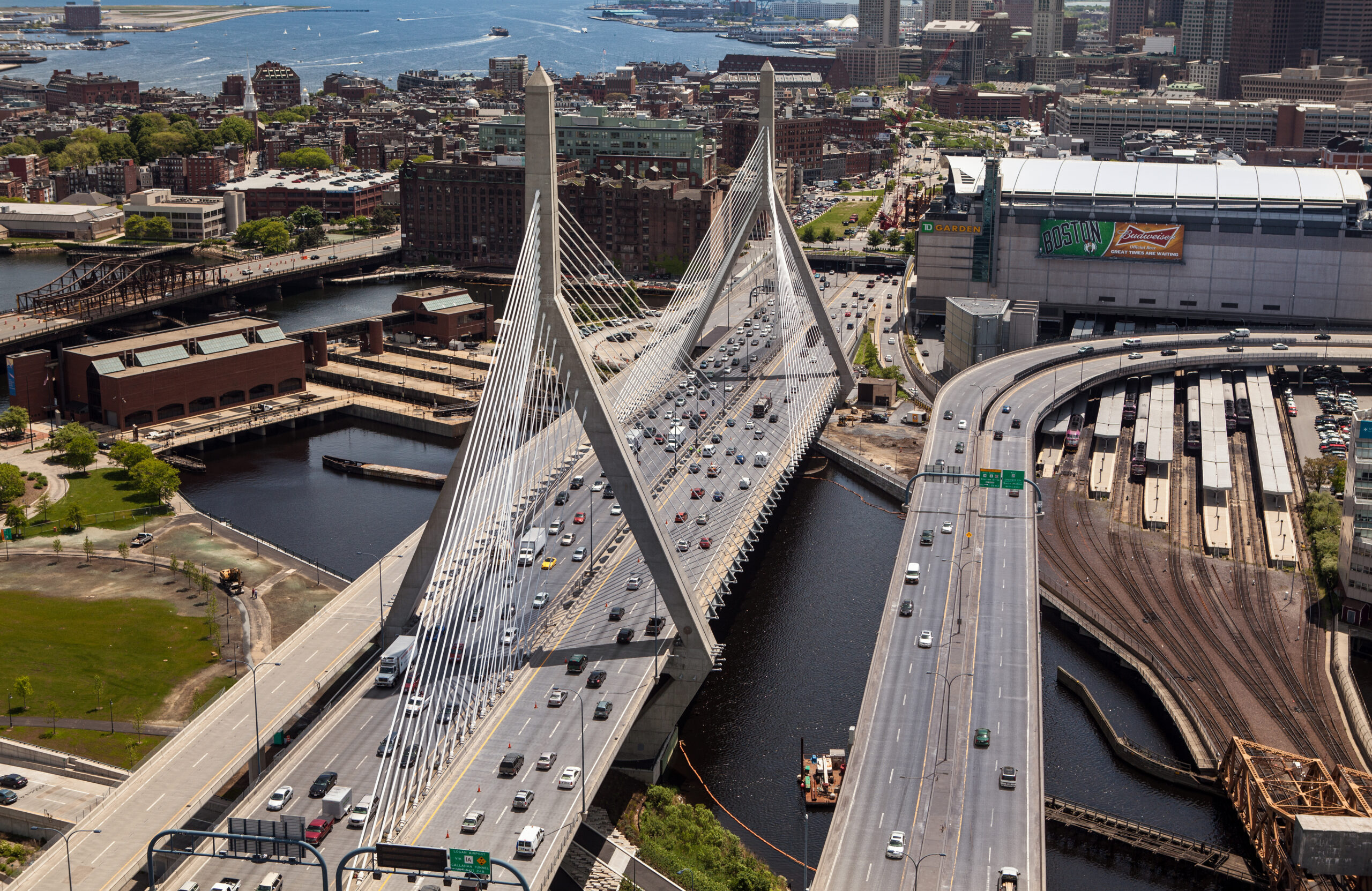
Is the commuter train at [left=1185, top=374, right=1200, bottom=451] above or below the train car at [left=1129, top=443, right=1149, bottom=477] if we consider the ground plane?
above

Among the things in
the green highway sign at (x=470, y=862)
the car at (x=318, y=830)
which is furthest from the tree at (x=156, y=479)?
the green highway sign at (x=470, y=862)

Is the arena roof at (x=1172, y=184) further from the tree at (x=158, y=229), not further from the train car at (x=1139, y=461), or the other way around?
the tree at (x=158, y=229)

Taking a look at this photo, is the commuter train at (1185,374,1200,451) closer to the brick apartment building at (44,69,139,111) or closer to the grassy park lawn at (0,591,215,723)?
the grassy park lawn at (0,591,215,723)

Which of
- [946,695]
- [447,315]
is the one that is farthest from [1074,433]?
[447,315]

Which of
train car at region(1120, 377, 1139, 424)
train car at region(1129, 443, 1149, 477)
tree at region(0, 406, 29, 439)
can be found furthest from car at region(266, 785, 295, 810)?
train car at region(1120, 377, 1139, 424)

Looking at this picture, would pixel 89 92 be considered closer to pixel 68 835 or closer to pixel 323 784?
pixel 68 835

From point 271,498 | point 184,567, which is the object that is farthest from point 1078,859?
point 271,498

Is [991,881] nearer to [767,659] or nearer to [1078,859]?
[1078,859]
